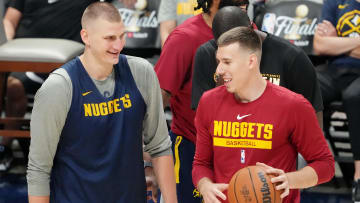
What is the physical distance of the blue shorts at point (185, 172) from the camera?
421 centimetres

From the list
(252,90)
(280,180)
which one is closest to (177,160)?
(252,90)

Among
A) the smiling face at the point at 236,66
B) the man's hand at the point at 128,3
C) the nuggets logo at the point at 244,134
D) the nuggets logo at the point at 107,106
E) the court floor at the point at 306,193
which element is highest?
the smiling face at the point at 236,66

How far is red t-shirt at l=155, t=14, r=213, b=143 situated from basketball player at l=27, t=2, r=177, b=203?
2.24 ft

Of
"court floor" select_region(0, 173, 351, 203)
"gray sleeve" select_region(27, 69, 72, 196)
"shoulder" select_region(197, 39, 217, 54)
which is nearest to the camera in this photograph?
"gray sleeve" select_region(27, 69, 72, 196)

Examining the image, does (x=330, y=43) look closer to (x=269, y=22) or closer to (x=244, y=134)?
(x=269, y=22)

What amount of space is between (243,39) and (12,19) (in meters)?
3.94

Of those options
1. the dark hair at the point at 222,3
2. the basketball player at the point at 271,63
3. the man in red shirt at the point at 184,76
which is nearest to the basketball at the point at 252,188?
the basketball player at the point at 271,63

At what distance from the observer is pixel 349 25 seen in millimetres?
5949

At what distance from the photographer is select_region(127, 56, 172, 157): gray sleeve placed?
3344 millimetres

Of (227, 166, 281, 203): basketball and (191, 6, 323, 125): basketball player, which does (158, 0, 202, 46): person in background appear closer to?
(191, 6, 323, 125): basketball player

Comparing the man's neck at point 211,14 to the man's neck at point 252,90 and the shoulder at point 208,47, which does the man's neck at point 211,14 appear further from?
the man's neck at point 252,90

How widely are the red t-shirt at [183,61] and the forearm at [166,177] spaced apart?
2.34 feet

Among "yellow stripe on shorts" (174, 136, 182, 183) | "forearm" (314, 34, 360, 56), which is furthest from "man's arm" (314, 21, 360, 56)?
"yellow stripe on shorts" (174, 136, 182, 183)

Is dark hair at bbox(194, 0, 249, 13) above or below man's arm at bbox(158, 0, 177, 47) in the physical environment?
above
